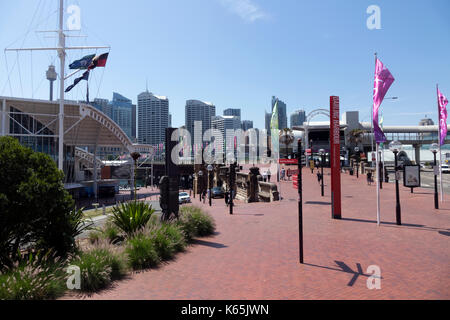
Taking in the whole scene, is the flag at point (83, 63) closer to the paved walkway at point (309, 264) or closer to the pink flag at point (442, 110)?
the paved walkway at point (309, 264)

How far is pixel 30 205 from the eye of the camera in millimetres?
6992

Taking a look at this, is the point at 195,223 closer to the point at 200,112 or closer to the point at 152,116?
the point at 200,112

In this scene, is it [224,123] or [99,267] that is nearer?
[99,267]

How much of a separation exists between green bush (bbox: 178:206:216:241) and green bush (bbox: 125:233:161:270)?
7.69 feet

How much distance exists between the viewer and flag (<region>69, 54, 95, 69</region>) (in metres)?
26.6

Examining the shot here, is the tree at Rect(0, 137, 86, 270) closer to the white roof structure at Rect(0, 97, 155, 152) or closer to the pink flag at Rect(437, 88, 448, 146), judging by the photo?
the pink flag at Rect(437, 88, 448, 146)

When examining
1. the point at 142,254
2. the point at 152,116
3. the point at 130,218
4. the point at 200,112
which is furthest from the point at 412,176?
the point at 152,116

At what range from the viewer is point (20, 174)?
718 cm

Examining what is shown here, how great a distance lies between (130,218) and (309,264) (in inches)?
251

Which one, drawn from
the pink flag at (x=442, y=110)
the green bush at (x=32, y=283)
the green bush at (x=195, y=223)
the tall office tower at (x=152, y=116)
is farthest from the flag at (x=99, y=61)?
the tall office tower at (x=152, y=116)
